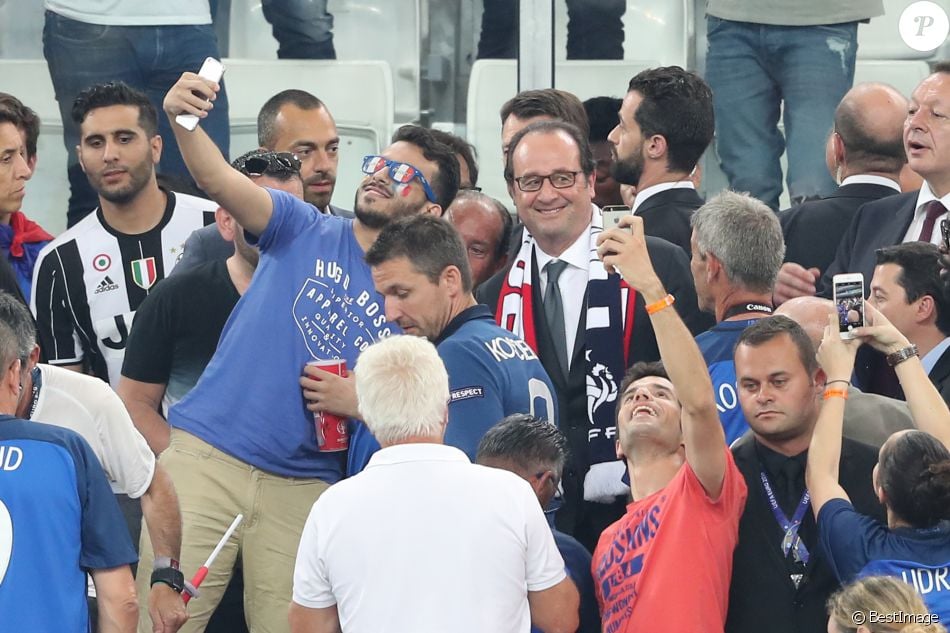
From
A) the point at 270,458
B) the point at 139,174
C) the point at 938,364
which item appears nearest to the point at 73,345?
the point at 139,174

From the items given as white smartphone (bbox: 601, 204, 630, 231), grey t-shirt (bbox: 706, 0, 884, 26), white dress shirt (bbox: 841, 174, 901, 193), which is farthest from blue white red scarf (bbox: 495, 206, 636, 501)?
grey t-shirt (bbox: 706, 0, 884, 26)

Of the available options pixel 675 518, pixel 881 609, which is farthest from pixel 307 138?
→ pixel 881 609

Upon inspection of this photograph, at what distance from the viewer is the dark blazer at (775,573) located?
12.7 ft

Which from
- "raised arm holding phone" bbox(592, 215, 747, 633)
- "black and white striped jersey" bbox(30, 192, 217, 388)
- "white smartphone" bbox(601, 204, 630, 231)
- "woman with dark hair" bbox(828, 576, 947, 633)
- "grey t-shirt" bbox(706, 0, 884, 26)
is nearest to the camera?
"woman with dark hair" bbox(828, 576, 947, 633)

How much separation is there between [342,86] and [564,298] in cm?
272

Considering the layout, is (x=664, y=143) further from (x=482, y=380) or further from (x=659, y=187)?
(x=482, y=380)

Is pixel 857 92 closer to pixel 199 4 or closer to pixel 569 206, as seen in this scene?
pixel 569 206

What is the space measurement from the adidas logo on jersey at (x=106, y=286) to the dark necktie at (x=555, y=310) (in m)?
1.58

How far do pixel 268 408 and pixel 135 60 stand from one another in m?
2.48

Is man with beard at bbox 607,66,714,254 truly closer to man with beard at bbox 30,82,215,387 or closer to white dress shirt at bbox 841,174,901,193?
white dress shirt at bbox 841,174,901,193

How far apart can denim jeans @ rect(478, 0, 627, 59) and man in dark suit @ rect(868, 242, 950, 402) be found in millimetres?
2489

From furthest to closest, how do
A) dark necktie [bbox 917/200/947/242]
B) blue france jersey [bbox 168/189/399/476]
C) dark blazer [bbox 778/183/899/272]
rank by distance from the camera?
dark blazer [bbox 778/183/899/272], dark necktie [bbox 917/200/947/242], blue france jersey [bbox 168/189/399/476]

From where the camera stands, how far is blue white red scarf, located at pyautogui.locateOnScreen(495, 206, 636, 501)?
4664mm

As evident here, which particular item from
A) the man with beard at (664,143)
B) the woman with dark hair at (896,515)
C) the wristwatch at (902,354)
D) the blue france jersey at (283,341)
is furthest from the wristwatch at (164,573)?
the man with beard at (664,143)
